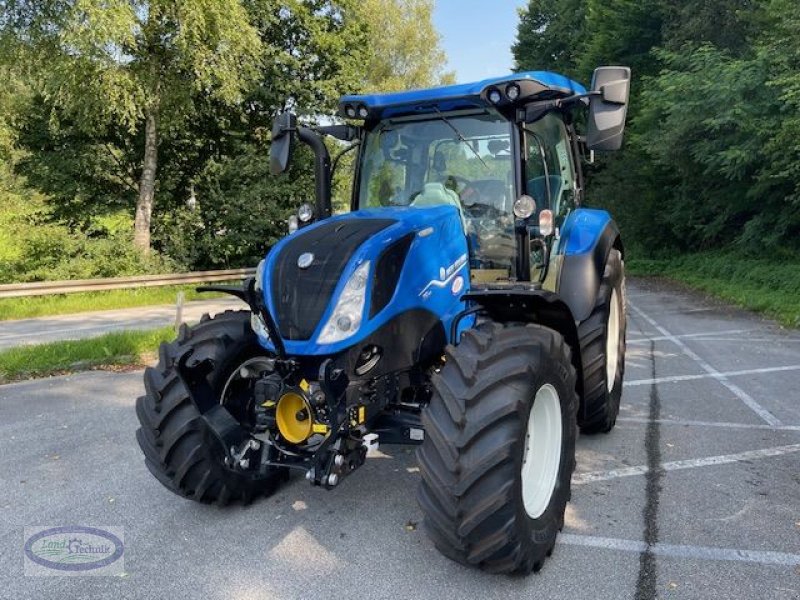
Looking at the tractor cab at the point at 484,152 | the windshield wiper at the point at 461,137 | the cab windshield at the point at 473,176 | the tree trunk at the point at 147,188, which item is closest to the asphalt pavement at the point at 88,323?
the tree trunk at the point at 147,188

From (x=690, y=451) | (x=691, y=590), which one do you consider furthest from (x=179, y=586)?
(x=690, y=451)

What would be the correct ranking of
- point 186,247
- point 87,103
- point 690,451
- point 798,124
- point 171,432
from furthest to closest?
1. point 186,247
2. point 87,103
3. point 798,124
4. point 690,451
5. point 171,432

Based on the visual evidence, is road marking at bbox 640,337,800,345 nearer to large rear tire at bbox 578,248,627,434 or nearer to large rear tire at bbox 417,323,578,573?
large rear tire at bbox 578,248,627,434

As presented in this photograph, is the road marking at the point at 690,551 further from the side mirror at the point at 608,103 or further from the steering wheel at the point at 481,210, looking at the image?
the side mirror at the point at 608,103

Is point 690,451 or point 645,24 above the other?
point 645,24

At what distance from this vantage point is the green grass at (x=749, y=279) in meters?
11.9

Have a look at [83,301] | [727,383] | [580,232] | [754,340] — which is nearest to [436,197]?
[580,232]

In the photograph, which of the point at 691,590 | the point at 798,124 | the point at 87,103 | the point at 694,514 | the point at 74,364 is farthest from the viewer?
the point at 87,103

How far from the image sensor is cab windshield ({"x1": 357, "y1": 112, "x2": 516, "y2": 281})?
4.04m

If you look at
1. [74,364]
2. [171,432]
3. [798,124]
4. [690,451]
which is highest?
[798,124]

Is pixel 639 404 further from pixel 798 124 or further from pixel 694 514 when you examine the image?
pixel 798 124

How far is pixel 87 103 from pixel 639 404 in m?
14.4

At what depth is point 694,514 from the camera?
3.59 meters

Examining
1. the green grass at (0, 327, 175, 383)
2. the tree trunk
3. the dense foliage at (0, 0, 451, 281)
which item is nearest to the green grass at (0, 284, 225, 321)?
the dense foliage at (0, 0, 451, 281)
